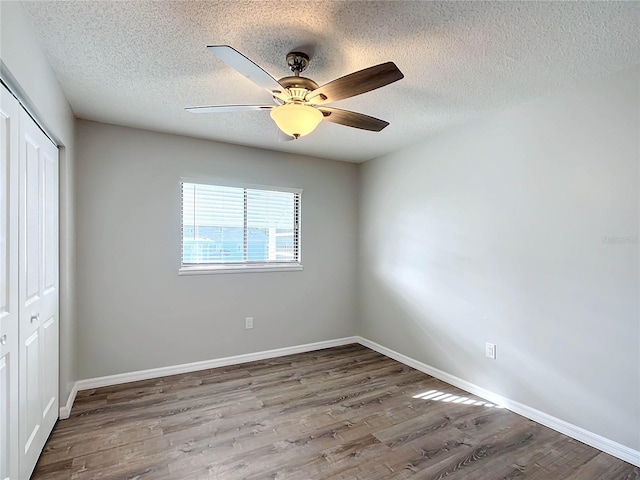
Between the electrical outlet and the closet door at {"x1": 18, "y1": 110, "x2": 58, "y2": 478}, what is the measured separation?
3.17 m

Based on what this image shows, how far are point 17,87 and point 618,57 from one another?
319 cm

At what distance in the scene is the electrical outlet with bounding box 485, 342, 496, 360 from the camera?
284 cm

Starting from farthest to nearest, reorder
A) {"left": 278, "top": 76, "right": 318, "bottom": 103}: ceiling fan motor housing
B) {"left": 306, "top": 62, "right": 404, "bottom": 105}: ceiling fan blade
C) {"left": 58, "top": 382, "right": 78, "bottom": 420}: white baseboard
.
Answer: {"left": 58, "top": 382, "right": 78, "bottom": 420}: white baseboard < {"left": 278, "top": 76, "right": 318, "bottom": 103}: ceiling fan motor housing < {"left": 306, "top": 62, "right": 404, "bottom": 105}: ceiling fan blade

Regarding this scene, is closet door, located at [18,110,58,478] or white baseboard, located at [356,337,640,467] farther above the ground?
closet door, located at [18,110,58,478]

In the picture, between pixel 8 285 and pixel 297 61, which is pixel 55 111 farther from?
pixel 297 61

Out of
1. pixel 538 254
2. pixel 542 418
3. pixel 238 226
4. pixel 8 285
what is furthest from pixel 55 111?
pixel 542 418

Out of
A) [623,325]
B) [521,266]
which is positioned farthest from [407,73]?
[623,325]

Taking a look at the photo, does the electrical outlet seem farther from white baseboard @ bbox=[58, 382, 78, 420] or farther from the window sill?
white baseboard @ bbox=[58, 382, 78, 420]

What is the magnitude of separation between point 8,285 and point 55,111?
1.27 meters

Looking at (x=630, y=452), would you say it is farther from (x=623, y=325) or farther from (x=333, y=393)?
(x=333, y=393)

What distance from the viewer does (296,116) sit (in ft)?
6.18

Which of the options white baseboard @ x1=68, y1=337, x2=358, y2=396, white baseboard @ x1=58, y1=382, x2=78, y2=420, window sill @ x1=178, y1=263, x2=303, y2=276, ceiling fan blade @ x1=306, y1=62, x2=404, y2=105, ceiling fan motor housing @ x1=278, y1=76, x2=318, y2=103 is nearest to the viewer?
ceiling fan blade @ x1=306, y1=62, x2=404, y2=105

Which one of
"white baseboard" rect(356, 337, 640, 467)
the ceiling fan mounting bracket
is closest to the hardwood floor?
"white baseboard" rect(356, 337, 640, 467)

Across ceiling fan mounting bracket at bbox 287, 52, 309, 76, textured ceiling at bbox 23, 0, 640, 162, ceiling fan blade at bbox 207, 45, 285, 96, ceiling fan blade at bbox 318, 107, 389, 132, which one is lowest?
ceiling fan blade at bbox 318, 107, 389, 132
